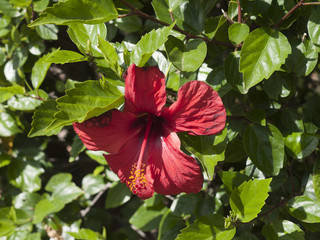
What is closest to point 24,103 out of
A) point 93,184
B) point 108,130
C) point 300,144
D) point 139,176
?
point 93,184

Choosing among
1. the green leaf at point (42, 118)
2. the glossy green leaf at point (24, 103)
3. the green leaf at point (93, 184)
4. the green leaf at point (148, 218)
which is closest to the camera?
the green leaf at point (42, 118)

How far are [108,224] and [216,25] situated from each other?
51.7 inches

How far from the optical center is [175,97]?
53.6 inches

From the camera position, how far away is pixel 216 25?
4.16ft

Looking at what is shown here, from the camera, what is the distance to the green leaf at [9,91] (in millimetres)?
1611

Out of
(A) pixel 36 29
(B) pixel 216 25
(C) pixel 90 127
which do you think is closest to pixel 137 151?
(C) pixel 90 127

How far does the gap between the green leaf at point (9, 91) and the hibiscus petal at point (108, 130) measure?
0.57 meters

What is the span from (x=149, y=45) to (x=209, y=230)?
0.61 metres

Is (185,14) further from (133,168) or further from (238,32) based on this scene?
(133,168)

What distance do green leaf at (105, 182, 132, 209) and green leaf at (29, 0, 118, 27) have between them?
907 millimetres

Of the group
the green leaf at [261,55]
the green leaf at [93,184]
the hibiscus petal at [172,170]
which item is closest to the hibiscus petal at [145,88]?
the hibiscus petal at [172,170]

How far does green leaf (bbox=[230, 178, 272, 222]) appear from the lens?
1121 mm

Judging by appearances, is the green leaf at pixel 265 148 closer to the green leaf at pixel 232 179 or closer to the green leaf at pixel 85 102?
the green leaf at pixel 232 179

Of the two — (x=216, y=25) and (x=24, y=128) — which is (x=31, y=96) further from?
(x=216, y=25)
